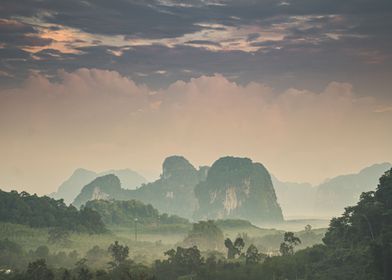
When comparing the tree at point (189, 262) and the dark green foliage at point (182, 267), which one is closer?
the dark green foliage at point (182, 267)

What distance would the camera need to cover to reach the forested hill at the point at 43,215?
5915 inches

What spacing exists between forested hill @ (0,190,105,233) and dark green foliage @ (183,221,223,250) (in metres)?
21.2

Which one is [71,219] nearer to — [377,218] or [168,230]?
[168,230]

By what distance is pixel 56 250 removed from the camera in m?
132

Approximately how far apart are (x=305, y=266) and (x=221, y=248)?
249 feet

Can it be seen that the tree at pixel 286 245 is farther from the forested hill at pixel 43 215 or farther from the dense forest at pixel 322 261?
the forested hill at pixel 43 215

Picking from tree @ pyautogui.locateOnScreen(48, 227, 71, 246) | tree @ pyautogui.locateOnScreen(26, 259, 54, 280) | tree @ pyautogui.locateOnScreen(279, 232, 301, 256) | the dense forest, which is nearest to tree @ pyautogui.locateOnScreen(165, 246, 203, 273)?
the dense forest

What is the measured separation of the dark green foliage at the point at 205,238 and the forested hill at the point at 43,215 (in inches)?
833

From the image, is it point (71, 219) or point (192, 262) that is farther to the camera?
point (71, 219)

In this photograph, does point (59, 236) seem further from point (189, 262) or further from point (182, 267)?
point (189, 262)

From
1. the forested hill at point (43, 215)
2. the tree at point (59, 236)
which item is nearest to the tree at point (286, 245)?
the tree at point (59, 236)

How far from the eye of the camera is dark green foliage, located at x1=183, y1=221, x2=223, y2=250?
155 m

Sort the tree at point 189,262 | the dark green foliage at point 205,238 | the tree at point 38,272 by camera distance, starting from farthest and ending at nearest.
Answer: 1. the dark green foliage at point 205,238
2. the tree at point 189,262
3. the tree at point 38,272

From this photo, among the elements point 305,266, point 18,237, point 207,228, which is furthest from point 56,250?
point 305,266
